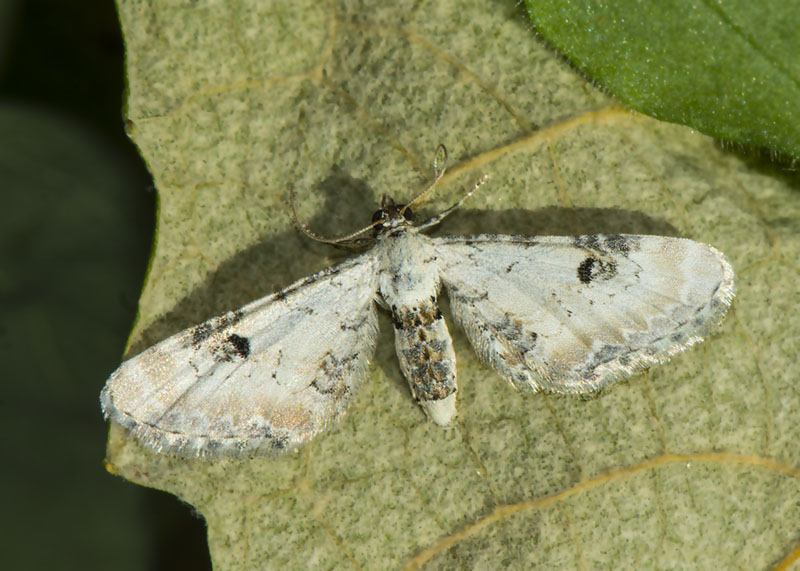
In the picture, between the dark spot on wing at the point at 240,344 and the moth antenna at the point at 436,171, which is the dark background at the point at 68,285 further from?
the moth antenna at the point at 436,171

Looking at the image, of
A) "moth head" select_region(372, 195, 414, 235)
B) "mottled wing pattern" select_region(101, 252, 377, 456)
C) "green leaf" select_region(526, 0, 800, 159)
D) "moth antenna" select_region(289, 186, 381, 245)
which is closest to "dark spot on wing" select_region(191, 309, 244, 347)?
"mottled wing pattern" select_region(101, 252, 377, 456)

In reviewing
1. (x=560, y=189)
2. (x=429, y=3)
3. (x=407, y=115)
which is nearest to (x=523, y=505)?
(x=560, y=189)

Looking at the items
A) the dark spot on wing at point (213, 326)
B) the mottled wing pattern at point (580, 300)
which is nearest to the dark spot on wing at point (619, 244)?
the mottled wing pattern at point (580, 300)

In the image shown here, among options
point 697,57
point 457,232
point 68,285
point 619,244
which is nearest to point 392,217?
point 457,232

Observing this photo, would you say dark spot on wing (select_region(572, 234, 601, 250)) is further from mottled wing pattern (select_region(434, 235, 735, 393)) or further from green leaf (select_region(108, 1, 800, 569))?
green leaf (select_region(108, 1, 800, 569))

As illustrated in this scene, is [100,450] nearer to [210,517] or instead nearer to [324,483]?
[210,517]

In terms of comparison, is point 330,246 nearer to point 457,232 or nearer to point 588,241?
point 457,232
